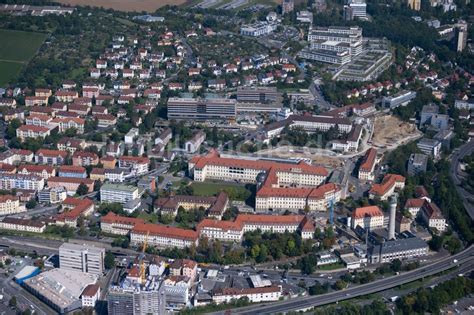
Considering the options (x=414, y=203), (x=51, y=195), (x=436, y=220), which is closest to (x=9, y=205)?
(x=51, y=195)

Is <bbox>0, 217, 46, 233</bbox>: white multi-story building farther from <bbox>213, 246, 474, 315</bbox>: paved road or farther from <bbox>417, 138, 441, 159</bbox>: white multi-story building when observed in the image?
<bbox>417, 138, 441, 159</bbox>: white multi-story building

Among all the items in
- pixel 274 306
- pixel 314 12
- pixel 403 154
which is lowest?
pixel 274 306

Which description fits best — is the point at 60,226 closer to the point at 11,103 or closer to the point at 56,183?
the point at 56,183

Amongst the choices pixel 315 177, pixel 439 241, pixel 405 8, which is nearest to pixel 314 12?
pixel 405 8

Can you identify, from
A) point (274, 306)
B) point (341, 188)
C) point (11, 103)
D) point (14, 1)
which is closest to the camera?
point (274, 306)

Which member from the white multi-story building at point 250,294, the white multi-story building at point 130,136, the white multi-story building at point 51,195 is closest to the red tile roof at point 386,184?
the white multi-story building at point 250,294

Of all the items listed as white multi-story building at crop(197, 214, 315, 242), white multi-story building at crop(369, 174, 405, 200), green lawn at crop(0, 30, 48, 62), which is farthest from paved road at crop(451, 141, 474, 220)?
green lawn at crop(0, 30, 48, 62)

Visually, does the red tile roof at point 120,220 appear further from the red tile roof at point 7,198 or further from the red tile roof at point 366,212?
the red tile roof at point 366,212
